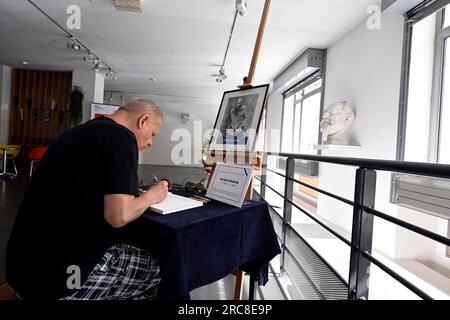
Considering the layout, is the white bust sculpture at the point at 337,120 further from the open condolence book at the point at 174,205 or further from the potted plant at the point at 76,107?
the potted plant at the point at 76,107

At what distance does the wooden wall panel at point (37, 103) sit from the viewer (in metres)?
7.72

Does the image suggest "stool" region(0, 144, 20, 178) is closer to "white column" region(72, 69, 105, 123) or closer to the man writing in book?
"white column" region(72, 69, 105, 123)

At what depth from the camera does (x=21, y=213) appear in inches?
38.4

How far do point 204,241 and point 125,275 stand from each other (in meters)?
0.32

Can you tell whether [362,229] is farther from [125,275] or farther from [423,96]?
[423,96]

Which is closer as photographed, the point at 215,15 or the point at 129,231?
the point at 129,231

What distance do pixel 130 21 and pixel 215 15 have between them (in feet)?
4.53

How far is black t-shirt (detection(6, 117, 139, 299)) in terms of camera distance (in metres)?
0.91

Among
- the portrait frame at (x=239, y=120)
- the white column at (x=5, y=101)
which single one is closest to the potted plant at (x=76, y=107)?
the white column at (x=5, y=101)

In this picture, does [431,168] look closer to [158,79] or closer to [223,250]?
[223,250]
